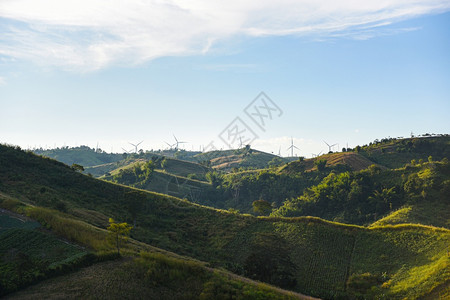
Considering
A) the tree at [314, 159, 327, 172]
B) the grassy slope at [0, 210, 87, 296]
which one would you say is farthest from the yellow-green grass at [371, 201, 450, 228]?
the grassy slope at [0, 210, 87, 296]

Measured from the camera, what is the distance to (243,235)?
78312 millimetres

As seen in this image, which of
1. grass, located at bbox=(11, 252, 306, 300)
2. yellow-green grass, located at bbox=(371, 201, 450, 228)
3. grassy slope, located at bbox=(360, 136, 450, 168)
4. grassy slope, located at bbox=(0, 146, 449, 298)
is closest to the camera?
grass, located at bbox=(11, 252, 306, 300)

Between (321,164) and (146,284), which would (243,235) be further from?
(321,164)

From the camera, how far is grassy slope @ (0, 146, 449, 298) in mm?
58281

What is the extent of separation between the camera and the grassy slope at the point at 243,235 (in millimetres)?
58281

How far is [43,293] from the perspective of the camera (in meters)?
35.3

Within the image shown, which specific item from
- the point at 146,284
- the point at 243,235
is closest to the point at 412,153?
the point at 243,235

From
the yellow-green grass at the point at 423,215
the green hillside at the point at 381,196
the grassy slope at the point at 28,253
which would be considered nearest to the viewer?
the grassy slope at the point at 28,253

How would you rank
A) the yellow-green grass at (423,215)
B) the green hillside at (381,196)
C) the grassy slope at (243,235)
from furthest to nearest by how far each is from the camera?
the green hillside at (381,196) < the yellow-green grass at (423,215) < the grassy slope at (243,235)

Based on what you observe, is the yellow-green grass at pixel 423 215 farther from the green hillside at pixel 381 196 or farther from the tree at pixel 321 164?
the tree at pixel 321 164

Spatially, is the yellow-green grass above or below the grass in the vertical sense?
above

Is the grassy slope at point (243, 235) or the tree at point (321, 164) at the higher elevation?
the tree at point (321, 164)

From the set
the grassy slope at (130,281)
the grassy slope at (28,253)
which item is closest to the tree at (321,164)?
the grassy slope at (130,281)

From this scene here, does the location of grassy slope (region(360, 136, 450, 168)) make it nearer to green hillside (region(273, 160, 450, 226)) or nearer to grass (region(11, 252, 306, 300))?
green hillside (region(273, 160, 450, 226))
